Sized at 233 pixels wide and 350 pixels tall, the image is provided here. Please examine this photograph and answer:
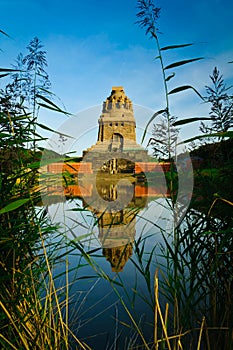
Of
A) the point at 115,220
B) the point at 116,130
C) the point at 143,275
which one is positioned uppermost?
the point at 116,130

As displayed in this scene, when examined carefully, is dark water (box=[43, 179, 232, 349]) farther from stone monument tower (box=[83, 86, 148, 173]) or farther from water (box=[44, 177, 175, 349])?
stone monument tower (box=[83, 86, 148, 173])

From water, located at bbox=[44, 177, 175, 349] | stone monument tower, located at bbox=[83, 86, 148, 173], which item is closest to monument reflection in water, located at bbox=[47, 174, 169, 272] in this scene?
water, located at bbox=[44, 177, 175, 349]

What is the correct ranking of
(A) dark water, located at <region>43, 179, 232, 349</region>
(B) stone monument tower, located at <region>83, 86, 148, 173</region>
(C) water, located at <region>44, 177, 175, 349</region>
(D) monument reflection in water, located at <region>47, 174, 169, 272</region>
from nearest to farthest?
(A) dark water, located at <region>43, 179, 232, 349</region>
(C) water, located at <region>44, 177, 175, 349</region>
(D) monument reflection in water, located at <region>47, 174, 169, 272</region>
(B) stone monument tower, located at <region>83, 86, 148, 173</region>

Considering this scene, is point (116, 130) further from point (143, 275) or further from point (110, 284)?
point (143, 275)

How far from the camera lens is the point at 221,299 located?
1.12 m

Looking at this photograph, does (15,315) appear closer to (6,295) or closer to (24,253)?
(6,295)

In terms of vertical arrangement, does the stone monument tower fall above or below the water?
above

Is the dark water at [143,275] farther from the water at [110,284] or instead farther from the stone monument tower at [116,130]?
the stone monument tower at [116,130]

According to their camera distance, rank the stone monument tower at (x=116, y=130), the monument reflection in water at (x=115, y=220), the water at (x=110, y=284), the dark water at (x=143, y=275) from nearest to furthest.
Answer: the dark water at (x=143, y=275)
the water at (x=110, y=284)
the monument reflection in water at (x=115, y=220)
the stone monument tower at (x=116, y=130)

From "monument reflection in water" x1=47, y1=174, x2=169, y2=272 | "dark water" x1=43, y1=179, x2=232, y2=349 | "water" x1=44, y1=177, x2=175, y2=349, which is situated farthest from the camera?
"monument reflection in water" x1=47, y1=174, x2=169, y2=272

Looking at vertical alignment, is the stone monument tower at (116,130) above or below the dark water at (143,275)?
above

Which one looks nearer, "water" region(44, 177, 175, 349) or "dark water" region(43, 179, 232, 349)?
"dark water" region(43, 179, 232, 349)

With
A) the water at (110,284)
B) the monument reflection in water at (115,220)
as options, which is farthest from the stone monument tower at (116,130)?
the water at (110,284)

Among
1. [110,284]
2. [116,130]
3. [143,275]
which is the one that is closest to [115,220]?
[110,284]
